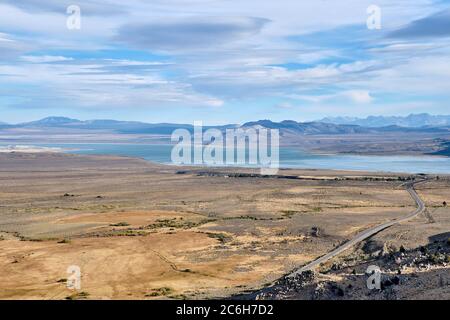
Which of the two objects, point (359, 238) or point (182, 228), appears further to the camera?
point (182, 228)

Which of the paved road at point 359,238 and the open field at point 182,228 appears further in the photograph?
the paved road at point 359,238

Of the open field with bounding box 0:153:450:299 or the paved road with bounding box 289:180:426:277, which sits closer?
the open field with bounding box 0:153:450:299

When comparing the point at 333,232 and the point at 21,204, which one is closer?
the point at 333,232

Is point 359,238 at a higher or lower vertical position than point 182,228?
higher
